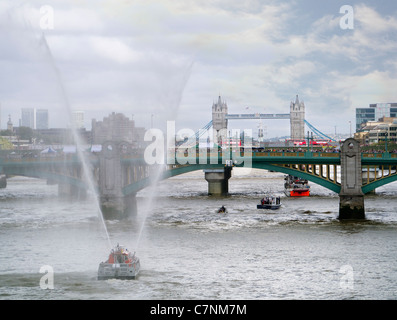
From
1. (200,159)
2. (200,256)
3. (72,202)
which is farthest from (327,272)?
(72,202)

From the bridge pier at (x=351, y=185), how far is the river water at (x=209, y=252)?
163 cm

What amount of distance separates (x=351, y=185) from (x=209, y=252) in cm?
2239

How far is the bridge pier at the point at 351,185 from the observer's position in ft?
211

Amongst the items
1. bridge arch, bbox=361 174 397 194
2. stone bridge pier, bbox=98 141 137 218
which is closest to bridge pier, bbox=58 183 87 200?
stone bridge pier, bbox=98 141 137 218

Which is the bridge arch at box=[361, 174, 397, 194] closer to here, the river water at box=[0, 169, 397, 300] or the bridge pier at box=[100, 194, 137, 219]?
the river water at box=[0, 169, 397, 300]

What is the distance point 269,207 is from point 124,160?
1719 cm

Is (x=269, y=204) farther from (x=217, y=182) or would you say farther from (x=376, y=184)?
(x=217, y=182)

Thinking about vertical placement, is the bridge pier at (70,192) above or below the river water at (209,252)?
above

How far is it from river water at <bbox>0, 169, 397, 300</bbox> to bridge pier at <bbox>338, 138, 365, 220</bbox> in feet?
5.36

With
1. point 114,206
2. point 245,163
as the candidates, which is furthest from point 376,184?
point 114,206

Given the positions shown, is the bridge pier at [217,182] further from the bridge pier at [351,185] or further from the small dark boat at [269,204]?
the bridge pier at [351,185]

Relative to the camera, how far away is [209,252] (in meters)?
48.2

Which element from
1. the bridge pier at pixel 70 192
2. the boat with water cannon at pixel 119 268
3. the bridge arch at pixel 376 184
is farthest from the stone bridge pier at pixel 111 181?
the boat with water cannon at pixel 119 268

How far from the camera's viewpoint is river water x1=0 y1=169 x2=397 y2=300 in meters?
37.6
